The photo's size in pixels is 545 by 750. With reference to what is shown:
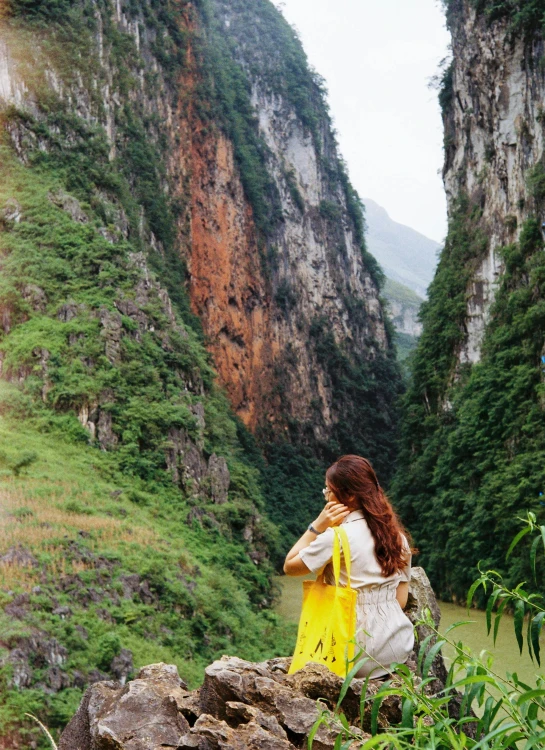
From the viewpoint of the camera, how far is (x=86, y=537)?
10484 millimetres

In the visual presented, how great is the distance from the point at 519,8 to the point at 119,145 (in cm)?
1218

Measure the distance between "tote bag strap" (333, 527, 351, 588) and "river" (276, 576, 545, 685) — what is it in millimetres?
3015

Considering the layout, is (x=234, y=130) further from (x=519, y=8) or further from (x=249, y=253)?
(x=519, y=8)

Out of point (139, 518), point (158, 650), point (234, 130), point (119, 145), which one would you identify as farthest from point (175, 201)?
point (158, 650)

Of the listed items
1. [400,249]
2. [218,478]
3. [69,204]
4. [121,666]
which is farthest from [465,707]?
[400,249]

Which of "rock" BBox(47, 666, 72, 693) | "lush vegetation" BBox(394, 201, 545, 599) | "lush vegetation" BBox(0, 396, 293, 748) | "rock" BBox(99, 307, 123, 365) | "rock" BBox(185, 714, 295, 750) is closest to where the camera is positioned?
"rock" BBox(185, 714, 295, 750)

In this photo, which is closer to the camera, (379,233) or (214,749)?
(214,749)

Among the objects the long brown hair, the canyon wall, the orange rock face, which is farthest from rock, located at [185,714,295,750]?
the orange rock face

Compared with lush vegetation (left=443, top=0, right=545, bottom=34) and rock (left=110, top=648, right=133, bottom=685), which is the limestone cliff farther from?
rock (left=110, top=648, right=133, bottom=685)

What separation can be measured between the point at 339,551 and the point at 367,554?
0.11 metres

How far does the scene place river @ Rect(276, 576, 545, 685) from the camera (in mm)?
9422

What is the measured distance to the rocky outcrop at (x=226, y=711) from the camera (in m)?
2.12

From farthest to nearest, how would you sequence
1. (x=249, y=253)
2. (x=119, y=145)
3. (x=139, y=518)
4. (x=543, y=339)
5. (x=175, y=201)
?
(x=249, y=253) < (x=175, y=201) < (x=119, y=145) < (x=543, y=339) < (x=139, y=518)

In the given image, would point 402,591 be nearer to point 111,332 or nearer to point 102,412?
point 102,412
